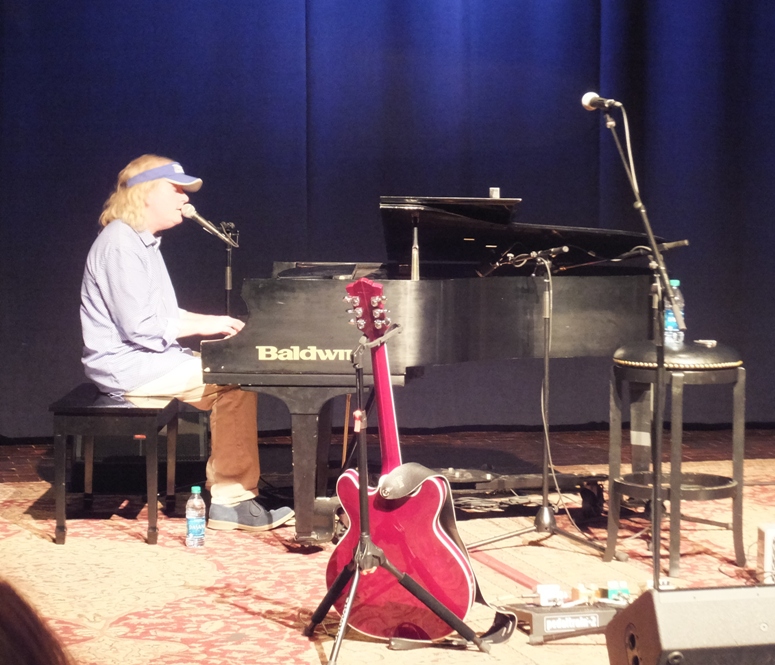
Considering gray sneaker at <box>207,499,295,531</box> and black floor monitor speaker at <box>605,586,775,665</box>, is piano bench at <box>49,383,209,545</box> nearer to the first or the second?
gray sneaker at <box>207,499,295,531</box>

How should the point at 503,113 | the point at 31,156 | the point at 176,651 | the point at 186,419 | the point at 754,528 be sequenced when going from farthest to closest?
the point at 503,113 → the point at 31,156 → the point at 186,419 → the point at 754,528 → the point at 176,651

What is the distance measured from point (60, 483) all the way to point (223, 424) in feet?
2.19

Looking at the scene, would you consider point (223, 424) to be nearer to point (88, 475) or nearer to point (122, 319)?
point (122, 319)

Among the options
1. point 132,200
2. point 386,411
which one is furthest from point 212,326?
point 386,411

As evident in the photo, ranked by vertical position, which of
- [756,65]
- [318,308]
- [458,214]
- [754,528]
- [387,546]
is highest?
[756,65]

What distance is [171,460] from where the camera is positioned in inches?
169

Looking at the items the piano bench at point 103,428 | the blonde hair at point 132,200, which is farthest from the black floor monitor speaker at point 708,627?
the blonde hair at point 132,200

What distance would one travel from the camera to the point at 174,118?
18.9 ft

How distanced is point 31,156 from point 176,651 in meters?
3.90

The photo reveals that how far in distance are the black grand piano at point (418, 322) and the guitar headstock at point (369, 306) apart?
0.80 meters

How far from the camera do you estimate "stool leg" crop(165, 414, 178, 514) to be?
4.24 metres

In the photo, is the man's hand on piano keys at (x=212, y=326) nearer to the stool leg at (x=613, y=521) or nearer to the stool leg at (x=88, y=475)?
the stool leg at (x=88, y=475)

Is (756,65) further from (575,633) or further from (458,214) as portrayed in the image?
(575,633)

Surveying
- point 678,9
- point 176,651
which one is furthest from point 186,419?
point 678,9
